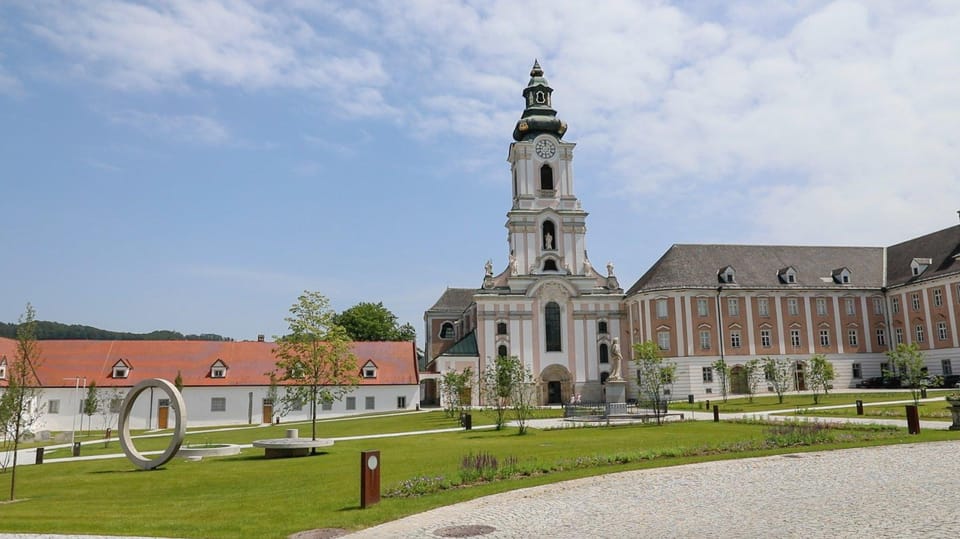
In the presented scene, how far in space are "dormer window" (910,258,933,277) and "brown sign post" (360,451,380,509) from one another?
58969 millimetres

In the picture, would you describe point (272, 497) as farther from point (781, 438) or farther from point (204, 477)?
point (781, 438)

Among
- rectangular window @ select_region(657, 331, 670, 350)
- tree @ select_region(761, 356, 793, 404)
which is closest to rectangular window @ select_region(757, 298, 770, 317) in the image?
tree @ select_region(761, 356, 793, 404)

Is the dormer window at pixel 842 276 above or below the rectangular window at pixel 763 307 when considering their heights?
above

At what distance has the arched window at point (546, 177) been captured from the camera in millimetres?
65625

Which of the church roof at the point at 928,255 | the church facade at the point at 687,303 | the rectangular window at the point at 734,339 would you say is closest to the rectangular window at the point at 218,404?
the church facade at the point at 687,303

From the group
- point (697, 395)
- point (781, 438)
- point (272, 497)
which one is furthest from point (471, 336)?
point (272, 497)

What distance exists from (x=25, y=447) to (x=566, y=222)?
4425cm

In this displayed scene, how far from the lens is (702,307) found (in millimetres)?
58562

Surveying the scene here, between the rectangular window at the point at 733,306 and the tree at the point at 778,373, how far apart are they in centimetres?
442

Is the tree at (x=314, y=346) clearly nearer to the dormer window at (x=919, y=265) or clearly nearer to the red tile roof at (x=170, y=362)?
the red tile roof at (x=170, y=362)

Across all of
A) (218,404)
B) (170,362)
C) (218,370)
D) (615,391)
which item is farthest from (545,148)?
(170,362)

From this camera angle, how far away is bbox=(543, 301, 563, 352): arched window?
61.2 m

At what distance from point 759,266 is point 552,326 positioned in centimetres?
1914

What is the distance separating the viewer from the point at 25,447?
118 ft
